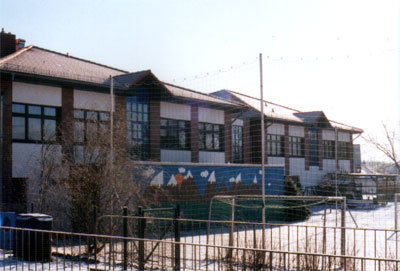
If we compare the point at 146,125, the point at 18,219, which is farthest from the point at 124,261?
the point at 146,125

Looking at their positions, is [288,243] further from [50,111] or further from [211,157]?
[211,157]

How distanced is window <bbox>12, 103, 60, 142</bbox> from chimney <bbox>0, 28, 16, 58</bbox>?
397 cm

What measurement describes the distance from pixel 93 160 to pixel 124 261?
13.4 ft

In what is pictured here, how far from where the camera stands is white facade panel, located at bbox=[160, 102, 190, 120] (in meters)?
22.9

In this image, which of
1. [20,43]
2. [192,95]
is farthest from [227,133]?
[20,43]

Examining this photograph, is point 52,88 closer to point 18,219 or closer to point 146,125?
point 146,125

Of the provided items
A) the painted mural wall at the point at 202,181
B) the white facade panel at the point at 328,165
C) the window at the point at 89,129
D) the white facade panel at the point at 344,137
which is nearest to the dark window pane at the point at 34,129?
the window at the point at 89,129

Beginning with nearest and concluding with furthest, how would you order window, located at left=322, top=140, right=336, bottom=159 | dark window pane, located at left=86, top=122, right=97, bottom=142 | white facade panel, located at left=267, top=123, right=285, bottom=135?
dark window pane, located at left=86, top=122, right=97, bottom=142, white facade panel, located at left=267, top=123, right=285, bottom=135, window, located at left=322, top=140, right=336, bottom=159

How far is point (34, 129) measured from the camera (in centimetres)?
1842

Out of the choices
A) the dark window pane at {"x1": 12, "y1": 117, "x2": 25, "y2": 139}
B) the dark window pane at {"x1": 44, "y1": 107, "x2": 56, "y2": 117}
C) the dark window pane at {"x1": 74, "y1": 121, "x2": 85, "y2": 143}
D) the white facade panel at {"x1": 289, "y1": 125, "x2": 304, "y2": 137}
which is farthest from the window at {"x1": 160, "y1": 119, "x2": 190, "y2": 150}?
the white facade panel at {"x1": 289, "y1": 125, "x2": 304, "y2": 137}

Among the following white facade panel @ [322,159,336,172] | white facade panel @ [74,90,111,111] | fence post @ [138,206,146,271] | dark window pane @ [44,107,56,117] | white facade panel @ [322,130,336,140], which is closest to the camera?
fence post @ [138,206,146,271]

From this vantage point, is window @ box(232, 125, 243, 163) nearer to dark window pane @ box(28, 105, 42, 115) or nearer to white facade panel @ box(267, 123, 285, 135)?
white facade panel @ box(267, 123, 285, 135)

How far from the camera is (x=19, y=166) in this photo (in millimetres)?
17469

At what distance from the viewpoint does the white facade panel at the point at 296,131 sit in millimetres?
32906
